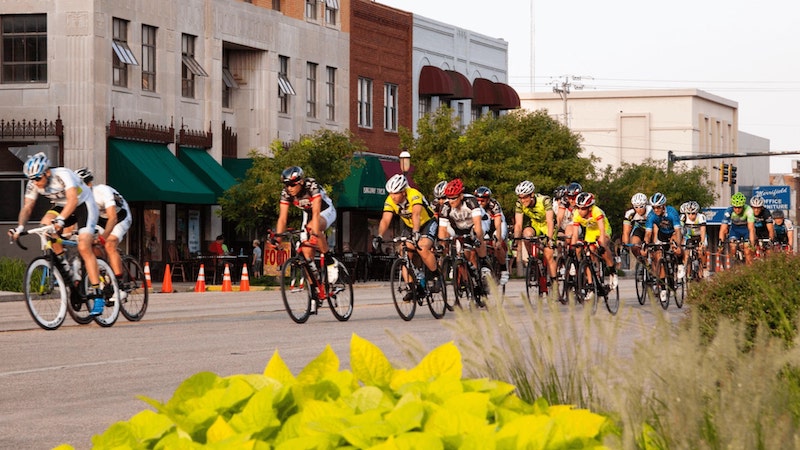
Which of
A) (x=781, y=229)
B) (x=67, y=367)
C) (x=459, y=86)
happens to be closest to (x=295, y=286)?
(x=67, y=367)

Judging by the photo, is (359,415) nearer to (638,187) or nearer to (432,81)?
(432,81)

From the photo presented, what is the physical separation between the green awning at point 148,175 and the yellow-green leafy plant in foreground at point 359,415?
115 ft

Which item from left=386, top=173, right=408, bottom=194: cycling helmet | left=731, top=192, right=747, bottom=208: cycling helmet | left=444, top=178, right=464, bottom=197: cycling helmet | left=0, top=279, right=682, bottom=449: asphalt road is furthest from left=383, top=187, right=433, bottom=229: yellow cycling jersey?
left=731, top=192, right=747, bottom=208: cycling helmet

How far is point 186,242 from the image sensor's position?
43875 millimetres

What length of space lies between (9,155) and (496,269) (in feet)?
68.3

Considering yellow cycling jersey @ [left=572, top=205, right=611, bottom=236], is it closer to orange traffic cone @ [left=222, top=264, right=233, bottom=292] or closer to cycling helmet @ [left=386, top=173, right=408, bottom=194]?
cycling helmet @ [left=386, top=173, right=408, bottom=194]

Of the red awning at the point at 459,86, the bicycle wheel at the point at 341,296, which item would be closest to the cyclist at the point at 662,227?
the bicycle wheel at the point at 341,296

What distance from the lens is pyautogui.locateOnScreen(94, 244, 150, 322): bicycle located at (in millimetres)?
16659

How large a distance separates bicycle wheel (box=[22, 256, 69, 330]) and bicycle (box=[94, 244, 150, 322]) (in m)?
0.66

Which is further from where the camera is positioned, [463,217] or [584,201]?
[584,201]

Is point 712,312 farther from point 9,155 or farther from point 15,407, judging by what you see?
point 9,155

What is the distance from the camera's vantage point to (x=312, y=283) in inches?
686

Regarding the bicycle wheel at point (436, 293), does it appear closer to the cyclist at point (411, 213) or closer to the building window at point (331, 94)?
the cyclist at point (411, 213)

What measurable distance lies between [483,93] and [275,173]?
76.9ft
